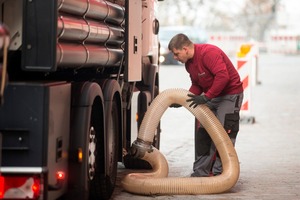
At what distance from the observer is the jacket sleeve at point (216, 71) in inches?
426

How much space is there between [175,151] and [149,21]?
272 centimetres

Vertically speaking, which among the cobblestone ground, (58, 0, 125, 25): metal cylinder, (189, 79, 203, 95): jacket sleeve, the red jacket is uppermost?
(58, 0, 125, 25): metal cylinder

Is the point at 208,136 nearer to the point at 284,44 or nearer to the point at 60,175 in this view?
the point at 60,175

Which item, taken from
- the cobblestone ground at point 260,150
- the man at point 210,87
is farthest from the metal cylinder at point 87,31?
the cobblestone ground at point 260,150

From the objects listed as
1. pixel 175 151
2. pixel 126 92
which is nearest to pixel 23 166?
pixel 126 92

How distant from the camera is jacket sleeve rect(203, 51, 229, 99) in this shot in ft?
35.5

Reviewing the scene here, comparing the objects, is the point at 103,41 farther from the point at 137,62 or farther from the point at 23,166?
the point at 23,166

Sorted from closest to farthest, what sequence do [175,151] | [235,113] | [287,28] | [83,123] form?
[83,123], [235,113], [175,151], [287,28]

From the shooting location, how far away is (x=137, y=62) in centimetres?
1098

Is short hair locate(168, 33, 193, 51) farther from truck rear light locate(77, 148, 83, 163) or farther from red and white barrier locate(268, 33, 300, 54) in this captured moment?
red and white barrier locate(268, 33, 300, 54)

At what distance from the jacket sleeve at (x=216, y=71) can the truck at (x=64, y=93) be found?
760mm

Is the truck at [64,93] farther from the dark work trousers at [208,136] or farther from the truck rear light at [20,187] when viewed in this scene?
the dark work trousers at [208,136]

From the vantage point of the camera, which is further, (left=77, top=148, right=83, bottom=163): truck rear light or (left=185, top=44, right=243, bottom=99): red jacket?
(left=185, top=44, right=243, bottom=99): red jacket

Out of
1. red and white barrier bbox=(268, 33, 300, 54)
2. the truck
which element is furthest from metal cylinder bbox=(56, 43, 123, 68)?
red and white barrier bbox=(268, 33, 300, 54)
